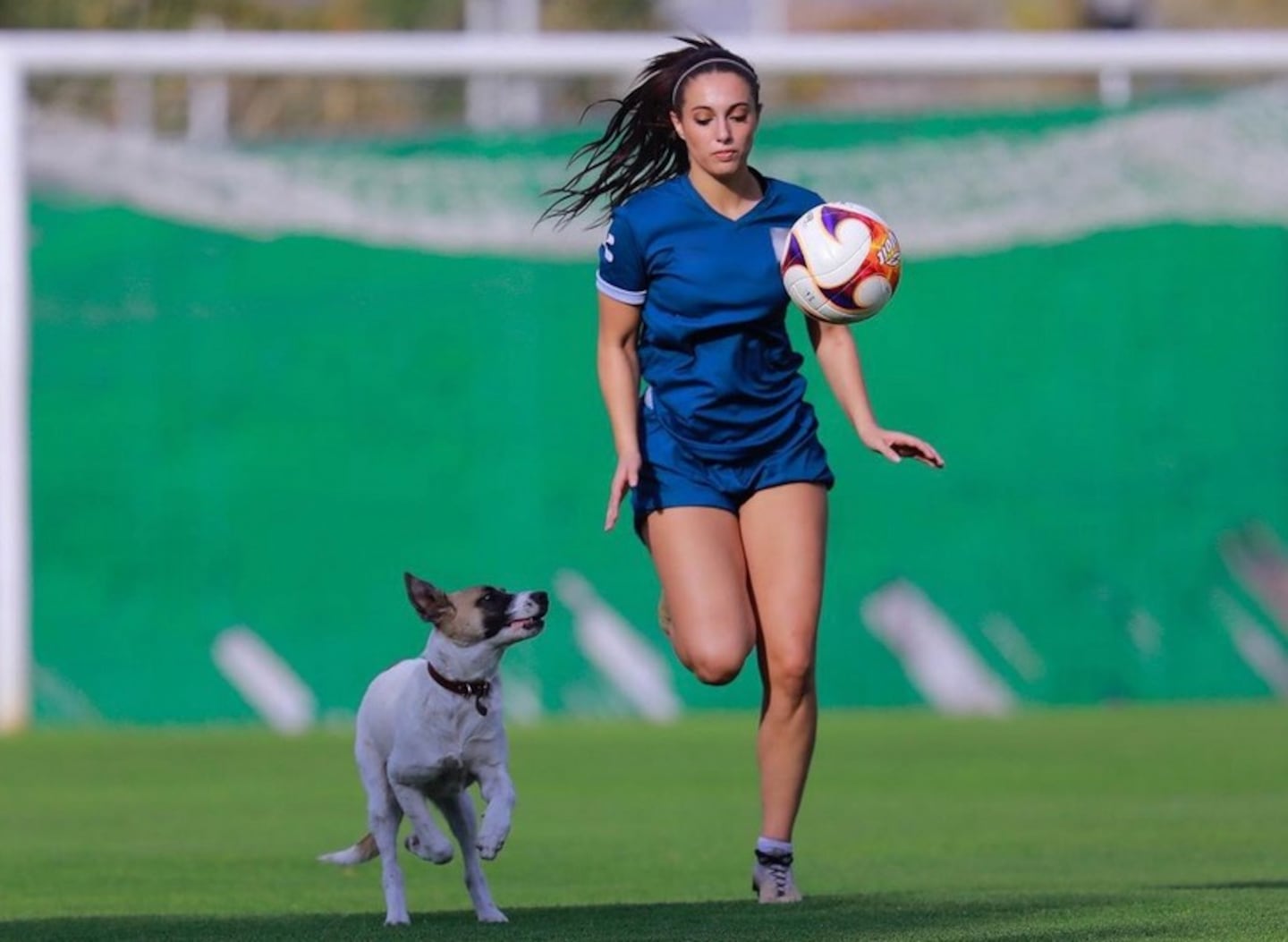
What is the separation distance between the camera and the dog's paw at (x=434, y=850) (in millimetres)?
8453

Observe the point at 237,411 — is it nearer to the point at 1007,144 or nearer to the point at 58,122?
the point at 58,122

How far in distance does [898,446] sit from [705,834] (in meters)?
4.80

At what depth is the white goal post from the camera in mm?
19922

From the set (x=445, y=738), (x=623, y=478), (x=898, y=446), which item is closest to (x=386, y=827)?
(x=445, y=738)

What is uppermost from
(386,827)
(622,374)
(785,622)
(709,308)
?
(709,308)

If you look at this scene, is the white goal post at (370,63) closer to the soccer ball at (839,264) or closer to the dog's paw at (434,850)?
the soccer ball at (839,264)

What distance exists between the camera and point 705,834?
12938 millimetres

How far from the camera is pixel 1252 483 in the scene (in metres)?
20.7

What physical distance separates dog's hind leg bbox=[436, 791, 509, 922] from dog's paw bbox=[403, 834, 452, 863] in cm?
15

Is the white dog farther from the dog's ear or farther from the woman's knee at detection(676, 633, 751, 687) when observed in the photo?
the woman's knee at detection(676, 633, 751, 687)

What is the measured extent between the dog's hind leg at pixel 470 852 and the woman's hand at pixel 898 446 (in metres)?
1.71

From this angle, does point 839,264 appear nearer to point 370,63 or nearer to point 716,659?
point 716,659

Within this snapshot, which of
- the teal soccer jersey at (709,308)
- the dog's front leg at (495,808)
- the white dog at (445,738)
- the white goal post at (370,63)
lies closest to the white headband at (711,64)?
the teal soccer jersey at (709,308)

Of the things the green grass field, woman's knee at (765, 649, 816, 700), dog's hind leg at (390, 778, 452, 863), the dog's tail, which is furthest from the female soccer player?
the dog's tail
